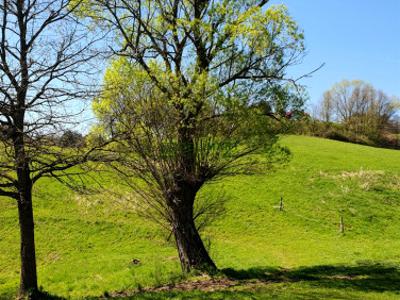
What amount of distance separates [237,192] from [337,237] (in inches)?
342

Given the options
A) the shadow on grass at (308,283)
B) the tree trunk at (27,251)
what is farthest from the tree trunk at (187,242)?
the tree trunk at (27,251)

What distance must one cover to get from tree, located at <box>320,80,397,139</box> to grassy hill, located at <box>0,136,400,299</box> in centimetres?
3735

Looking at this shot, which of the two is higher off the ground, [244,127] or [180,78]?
[180,78]

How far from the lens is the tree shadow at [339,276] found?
A: 11648 millimetres

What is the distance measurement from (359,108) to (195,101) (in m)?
68.4

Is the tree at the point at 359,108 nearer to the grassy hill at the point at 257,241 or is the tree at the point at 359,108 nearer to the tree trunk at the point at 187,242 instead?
the grassy hill at the point at 257,241

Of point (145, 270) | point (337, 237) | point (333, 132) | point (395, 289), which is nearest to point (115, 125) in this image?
point (145, 270)

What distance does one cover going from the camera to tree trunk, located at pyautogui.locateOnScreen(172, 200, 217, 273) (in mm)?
13344

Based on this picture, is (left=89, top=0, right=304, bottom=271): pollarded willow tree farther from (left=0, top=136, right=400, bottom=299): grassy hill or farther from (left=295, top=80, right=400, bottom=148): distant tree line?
(left=295, top=80, right=400, bottom=148): distant tree line

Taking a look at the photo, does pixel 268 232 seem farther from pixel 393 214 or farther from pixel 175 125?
pixel 175 125

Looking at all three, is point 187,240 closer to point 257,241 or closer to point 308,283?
point 308,283

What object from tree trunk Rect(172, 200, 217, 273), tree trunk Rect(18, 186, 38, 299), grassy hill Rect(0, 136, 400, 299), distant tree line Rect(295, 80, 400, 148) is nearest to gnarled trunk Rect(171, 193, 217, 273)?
tree trunk Rect(172, 200, 217, 273)

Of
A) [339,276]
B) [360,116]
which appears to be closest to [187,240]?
[339,276]

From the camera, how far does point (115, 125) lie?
12945 millimetres
